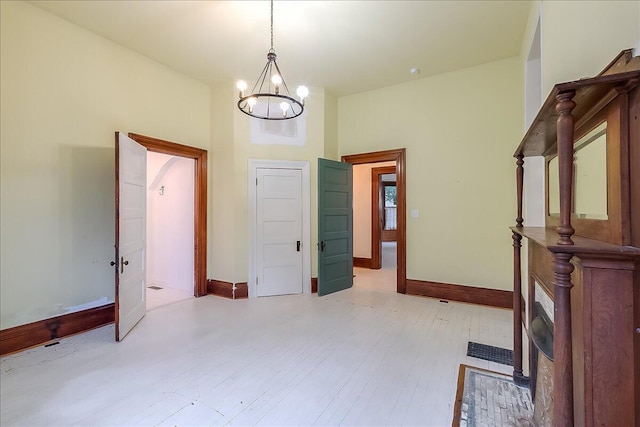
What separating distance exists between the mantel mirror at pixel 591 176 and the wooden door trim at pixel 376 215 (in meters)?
5.40

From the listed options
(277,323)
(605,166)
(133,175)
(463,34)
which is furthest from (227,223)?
(605,166)

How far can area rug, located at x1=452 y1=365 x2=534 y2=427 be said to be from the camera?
183 centimetres

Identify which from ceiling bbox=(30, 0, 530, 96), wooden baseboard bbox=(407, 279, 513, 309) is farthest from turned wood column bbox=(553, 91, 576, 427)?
wooden baseboard bbox=(407, 279, 513, 309)

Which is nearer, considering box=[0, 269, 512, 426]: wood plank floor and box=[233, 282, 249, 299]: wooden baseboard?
box=[0, 269, 512, 426]: wood plank floor

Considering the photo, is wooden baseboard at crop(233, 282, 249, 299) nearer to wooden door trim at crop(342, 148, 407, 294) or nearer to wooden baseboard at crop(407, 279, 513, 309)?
wooden door trim at crop(342, 148, 407, 294)

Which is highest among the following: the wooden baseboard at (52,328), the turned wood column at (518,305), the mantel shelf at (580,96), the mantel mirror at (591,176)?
the mantel shelf at (580,96)

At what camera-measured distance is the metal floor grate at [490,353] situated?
2553mm

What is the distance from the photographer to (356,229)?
7105 millimetres

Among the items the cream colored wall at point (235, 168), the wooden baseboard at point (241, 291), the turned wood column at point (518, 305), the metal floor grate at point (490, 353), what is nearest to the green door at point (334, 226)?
the cream colored wall at point (235, 168)

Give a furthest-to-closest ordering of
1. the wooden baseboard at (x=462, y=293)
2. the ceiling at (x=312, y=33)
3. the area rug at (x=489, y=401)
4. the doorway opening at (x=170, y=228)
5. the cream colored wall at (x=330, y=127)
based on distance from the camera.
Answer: the cream colored wall at (x=330, y=127) < the doorway opening at (x=170, y=228) < the wooden baseboard at (x=462, y=293) < the ceiling at (x=312, y=33) < the area rug at (x=489, y=401)

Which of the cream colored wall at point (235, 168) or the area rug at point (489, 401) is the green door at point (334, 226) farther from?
the area rug at point (489, 401)

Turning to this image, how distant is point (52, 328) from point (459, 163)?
17.3 feet

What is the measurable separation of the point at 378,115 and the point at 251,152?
219 centimetres

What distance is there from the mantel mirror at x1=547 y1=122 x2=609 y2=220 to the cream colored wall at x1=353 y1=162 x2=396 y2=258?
5.59 metres
